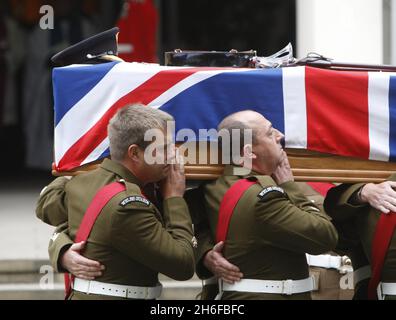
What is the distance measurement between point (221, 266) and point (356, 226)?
62cm

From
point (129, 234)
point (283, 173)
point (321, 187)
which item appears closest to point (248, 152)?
point (283, 173)

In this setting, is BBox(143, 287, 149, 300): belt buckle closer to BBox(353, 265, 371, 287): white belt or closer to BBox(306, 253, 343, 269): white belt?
BBox(353, 265, 371, 287): white belt

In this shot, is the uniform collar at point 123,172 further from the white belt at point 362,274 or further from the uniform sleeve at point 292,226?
the white belt at point 362,274

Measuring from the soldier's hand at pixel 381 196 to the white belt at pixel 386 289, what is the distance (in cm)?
31

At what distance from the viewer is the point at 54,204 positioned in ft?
14.5

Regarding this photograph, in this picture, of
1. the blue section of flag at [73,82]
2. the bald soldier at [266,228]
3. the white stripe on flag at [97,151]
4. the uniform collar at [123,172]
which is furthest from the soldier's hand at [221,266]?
the blue section of flag at [73,82]

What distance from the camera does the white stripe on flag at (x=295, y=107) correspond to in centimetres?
442

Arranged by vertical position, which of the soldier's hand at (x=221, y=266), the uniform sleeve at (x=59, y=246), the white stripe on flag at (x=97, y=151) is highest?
the white stripe on flag at (x=97, y=151)

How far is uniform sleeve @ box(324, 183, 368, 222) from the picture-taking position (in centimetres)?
434

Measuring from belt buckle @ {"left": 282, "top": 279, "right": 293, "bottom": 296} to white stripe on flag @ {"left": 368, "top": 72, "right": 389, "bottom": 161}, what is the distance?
0.65m

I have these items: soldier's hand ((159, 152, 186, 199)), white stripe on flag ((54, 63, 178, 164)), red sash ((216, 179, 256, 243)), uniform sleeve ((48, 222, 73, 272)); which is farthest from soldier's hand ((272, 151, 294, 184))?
uniform sleeve ((48, 222, 73, 272))

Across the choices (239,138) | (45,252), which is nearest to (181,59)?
(239,138)
